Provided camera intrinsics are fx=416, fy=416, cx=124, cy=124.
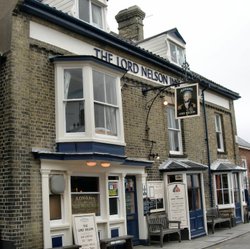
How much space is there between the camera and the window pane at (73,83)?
1168 centimetres

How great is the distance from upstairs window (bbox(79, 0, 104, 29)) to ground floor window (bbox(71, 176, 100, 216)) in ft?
16.9

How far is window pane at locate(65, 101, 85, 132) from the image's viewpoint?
37.9 ft

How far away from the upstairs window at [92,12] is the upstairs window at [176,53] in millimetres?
5147

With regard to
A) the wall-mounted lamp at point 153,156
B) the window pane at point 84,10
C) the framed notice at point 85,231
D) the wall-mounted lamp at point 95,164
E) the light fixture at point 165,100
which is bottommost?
the framed notice at point 85,231

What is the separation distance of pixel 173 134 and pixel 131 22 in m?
7.46

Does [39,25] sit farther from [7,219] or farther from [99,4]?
[7,219]

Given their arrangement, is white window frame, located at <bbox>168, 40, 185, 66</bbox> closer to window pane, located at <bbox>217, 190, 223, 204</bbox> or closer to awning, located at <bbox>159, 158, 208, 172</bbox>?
awning, located at <bbox>159, 158, 208, 172</bbox>

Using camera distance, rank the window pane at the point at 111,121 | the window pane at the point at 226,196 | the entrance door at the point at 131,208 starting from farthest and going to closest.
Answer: the window pane at the point at 226,196
the entrance door at the point at 131,208
the window pane at the point at 111,121

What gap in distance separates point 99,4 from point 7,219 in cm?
782

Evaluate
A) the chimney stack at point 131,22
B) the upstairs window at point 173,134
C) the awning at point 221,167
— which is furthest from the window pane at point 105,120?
the chimney stack at point 131,22

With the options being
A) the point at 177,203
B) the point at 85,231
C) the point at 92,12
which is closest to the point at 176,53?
the point at 92,12

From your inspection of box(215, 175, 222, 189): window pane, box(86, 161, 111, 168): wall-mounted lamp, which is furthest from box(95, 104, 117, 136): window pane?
box(215, 175, 222, 189): window pane

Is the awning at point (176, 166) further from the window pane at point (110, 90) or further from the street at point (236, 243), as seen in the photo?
the window pane at point (110, 90)

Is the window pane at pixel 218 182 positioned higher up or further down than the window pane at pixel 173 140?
further down
